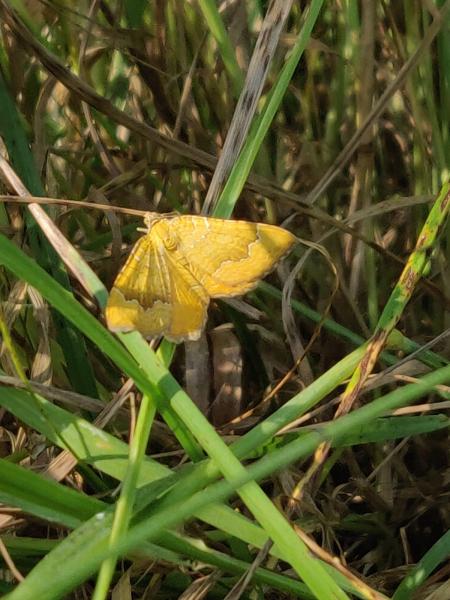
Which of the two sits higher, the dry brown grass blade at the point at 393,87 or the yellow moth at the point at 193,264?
the dry brown grass blade at the point at 393,87

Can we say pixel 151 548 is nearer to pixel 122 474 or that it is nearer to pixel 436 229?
pixel 122 474

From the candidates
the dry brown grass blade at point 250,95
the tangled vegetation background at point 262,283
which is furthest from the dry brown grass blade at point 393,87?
the dry brown grass blade at point 250,95

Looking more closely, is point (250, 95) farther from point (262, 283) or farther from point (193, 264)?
point (262, 283)

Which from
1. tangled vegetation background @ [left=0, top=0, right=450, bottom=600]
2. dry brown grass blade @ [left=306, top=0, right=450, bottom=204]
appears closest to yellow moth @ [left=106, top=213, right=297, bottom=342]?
tangled vegetation background @ [left=0, top=0, right=450, bottom=600]

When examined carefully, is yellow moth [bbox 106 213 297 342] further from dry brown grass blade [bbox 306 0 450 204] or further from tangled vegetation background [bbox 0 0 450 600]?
dry brown grass blade [bbox 306 0 450 204]

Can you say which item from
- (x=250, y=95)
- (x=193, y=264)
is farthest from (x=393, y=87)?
(x=193, y=264)

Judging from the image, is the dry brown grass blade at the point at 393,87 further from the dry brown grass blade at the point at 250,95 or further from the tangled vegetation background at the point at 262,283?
the dry brown grass blade at the point at 250,95

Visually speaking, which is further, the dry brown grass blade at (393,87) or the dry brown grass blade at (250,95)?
the dry brown grass blade at (393,87)

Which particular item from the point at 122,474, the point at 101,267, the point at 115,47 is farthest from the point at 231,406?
the point at 115,47

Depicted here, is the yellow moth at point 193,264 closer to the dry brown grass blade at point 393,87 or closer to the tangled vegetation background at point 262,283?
the tangled vegetation background at point 262,283
